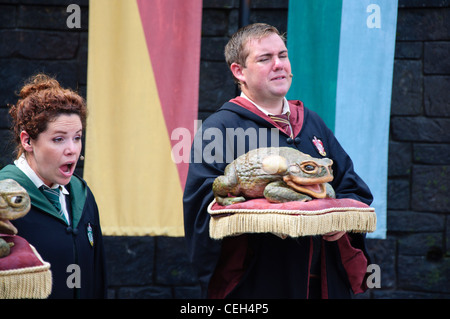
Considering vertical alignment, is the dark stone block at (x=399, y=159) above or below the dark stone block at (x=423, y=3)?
below

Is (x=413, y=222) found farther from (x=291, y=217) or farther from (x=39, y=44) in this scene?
(x=39, y=44)

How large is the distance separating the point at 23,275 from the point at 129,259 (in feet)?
8.18

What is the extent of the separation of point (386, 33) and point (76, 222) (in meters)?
2.38

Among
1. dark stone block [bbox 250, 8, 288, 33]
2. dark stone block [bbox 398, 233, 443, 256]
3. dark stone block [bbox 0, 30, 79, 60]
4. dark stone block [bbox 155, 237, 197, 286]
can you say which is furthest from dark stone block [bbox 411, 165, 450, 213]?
dark stone block [bbox 0, 30, 79, 60]

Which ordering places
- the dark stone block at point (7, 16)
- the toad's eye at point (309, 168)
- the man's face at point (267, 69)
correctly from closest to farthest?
the toad's eye at point (309, 168)
the man's face at point (267, 69)
the dark stone block at point (7, 16)

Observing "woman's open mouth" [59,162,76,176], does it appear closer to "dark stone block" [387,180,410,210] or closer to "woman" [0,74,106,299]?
"woman" [0,74,106,299]

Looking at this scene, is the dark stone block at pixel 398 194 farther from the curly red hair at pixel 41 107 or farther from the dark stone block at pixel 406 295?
the curly red hair at pixel 41 107

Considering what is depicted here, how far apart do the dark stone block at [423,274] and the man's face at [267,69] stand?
223 cm

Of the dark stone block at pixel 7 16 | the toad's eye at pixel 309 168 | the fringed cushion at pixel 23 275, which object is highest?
the dark stone block at pixel 7 16

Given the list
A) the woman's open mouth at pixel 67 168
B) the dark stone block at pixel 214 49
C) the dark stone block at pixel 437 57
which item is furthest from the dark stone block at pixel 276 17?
the woman's open mouth at pixel 67 168

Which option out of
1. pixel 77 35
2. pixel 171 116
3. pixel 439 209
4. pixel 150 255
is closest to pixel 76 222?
pixel 171 116

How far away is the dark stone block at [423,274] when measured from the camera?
4352mm

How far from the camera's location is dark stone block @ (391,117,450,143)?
4.30m

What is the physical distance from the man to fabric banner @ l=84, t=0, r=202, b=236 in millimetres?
1053
